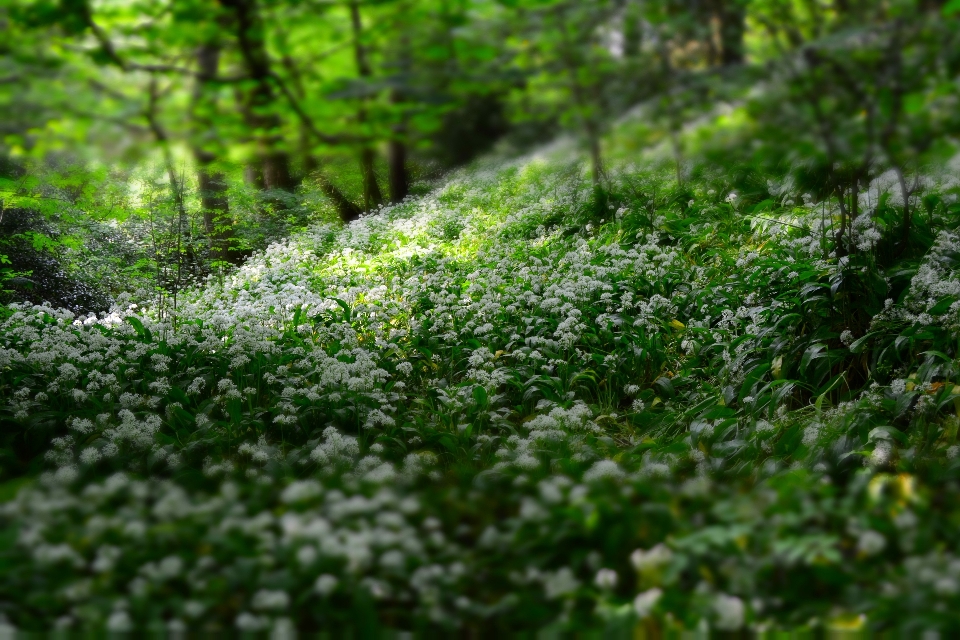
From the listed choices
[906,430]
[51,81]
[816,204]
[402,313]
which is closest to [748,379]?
[906,430]

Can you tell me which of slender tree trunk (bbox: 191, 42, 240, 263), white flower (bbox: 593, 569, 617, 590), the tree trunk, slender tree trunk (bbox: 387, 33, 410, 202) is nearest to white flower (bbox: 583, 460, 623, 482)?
white flower (bbox: 593, 569, 617, 590)

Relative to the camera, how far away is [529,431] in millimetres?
4145

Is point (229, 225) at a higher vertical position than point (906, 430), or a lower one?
higher

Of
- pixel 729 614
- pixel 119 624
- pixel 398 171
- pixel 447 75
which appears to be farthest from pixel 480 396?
pixel 119 624

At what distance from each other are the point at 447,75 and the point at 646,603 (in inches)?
102

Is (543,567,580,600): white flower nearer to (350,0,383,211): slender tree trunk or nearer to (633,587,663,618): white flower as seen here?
(633,587,663,618): white flower

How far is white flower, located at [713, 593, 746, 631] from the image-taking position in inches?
78.8

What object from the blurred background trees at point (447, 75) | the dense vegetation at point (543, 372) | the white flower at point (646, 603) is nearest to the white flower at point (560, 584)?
the dense vegetation at point (543, 372)

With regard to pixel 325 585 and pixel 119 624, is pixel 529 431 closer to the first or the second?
pixel 325 585

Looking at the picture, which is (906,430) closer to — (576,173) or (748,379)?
(748,379)

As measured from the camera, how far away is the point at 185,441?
4.14m

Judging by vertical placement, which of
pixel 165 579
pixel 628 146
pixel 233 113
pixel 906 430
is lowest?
pixel 906 430

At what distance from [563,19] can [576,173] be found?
222 cm

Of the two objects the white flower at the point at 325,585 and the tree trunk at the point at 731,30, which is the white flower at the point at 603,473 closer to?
the white flower at the point at 325,585
